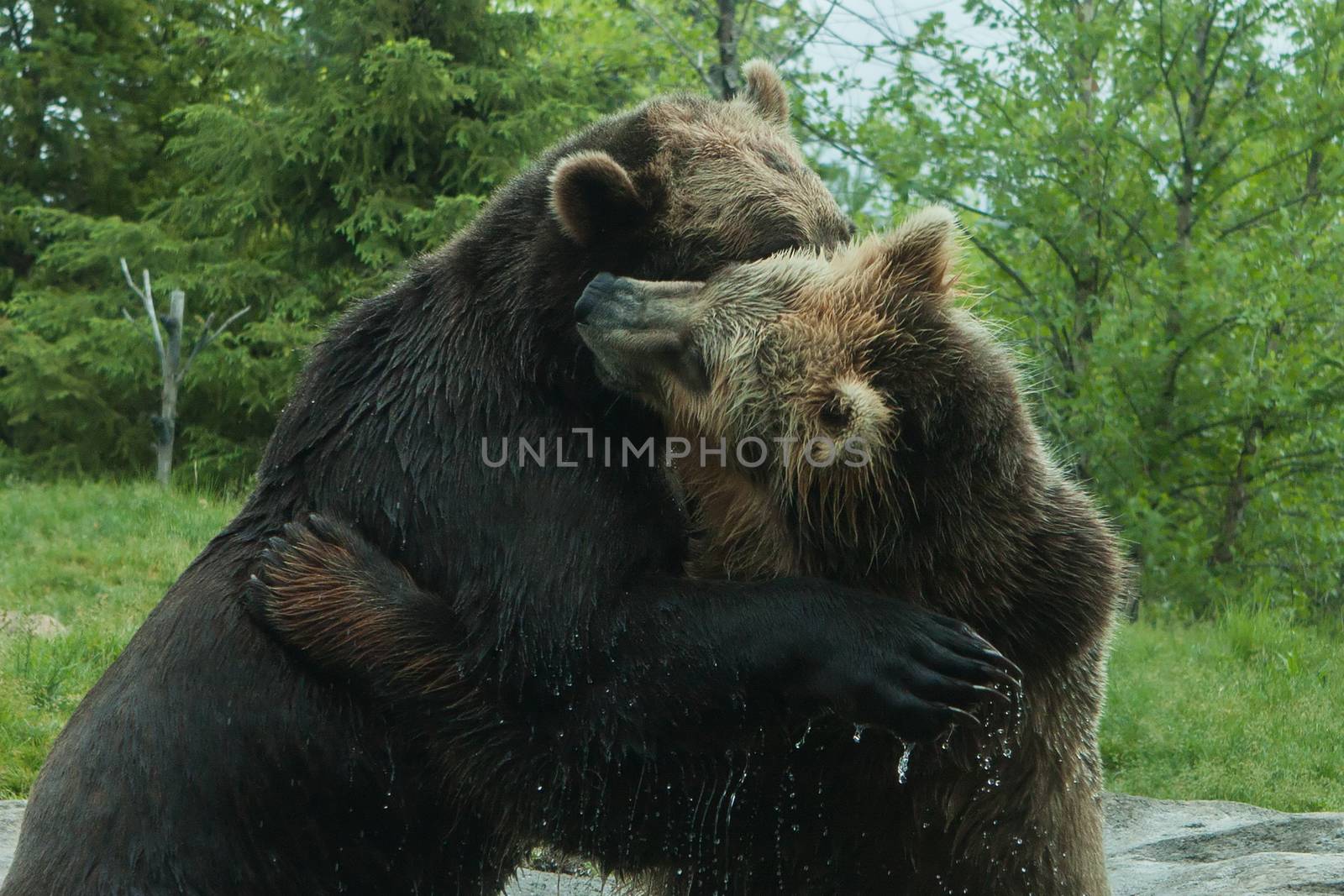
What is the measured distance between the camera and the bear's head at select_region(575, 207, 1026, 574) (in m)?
2.98

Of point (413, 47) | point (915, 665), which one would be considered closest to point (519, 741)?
point (915, 665)

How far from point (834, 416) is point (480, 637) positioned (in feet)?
3.20

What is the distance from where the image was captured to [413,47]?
13.0 metres

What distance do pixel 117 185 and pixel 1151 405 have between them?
16.9 m

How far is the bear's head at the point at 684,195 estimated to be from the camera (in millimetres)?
3525

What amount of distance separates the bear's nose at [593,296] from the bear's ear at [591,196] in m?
0.31

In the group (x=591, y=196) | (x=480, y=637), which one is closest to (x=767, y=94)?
(x=591, y=196)

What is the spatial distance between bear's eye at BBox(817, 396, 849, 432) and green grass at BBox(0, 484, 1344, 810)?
169 inches

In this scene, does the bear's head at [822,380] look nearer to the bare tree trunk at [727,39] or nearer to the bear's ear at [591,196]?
the bear's ear at [591,196]

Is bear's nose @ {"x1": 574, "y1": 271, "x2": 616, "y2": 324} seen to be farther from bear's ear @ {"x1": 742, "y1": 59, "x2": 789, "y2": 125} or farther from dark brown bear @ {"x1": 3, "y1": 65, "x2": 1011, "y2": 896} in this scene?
bear's ear @ {"x1": 742, "y1": 59, "x2": 789, "y2": 125}

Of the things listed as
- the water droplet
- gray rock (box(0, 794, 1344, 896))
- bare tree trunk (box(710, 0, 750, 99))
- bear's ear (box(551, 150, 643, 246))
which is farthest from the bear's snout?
bare tree trunk (box(710, 0, 750, 99))

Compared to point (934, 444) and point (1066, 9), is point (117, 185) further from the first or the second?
point (934, 444)

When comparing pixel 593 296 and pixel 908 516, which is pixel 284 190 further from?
pixel 908 516

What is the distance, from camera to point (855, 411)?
2.88m
